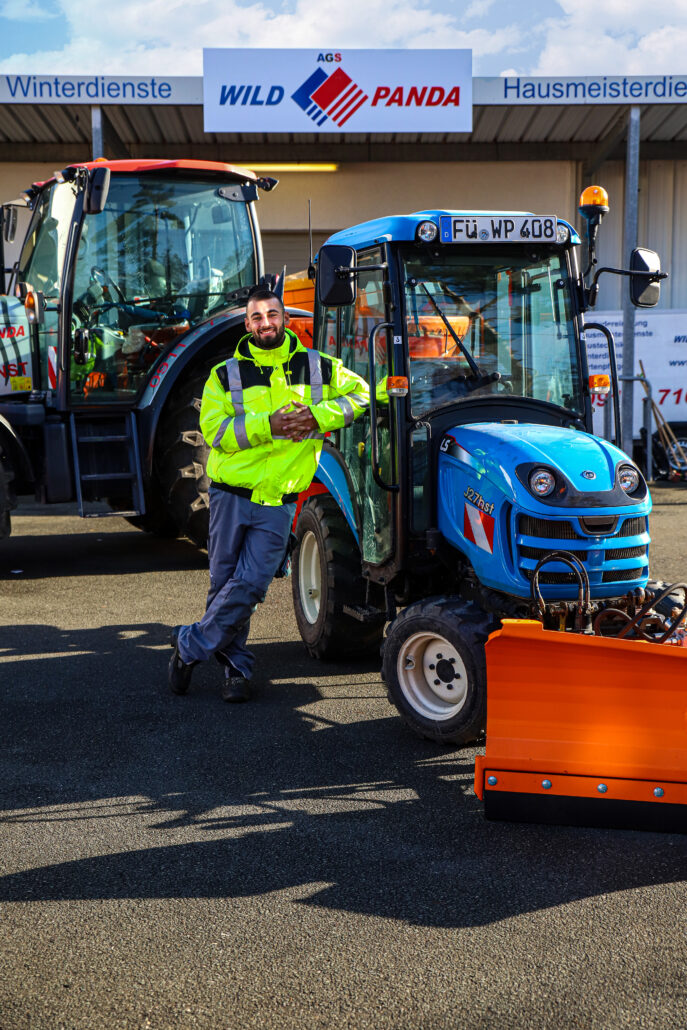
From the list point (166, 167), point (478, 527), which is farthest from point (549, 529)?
point (166, 167)

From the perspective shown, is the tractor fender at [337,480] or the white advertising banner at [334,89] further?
the white advertising banner at [334,89]

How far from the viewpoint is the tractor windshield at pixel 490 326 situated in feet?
16.1

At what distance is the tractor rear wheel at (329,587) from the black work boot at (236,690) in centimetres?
65

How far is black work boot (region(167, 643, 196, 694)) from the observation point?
5.25 m

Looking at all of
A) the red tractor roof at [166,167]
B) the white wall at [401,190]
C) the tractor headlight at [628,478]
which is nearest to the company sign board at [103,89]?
the white wall at [401,190]

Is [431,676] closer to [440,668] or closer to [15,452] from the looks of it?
[440,668]

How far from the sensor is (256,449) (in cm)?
506

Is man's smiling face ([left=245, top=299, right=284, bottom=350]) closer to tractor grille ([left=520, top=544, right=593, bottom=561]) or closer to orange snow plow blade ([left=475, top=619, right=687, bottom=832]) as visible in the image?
tractor grille ([left=520, top=544, right=593, bottom=561])

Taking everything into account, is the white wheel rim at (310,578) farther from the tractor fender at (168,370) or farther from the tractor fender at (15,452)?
the tractor fender at (15,452)

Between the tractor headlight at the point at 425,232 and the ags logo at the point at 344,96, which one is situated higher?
the ags logo at the point at 344,96

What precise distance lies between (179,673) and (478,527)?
171 cm


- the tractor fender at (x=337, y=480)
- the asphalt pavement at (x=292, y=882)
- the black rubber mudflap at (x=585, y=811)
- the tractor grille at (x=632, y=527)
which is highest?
the tractor fender at (x=337, y=480)

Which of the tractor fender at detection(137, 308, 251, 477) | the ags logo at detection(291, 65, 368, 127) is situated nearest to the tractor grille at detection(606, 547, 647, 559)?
the tractor fender at detection(137, 308, 251, 477)

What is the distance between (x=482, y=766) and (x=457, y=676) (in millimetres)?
835
